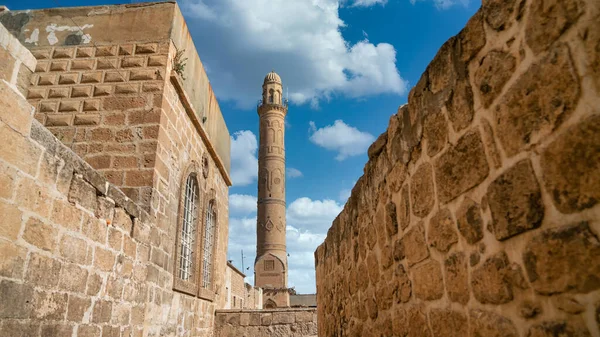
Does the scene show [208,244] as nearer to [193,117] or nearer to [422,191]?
[193,117]

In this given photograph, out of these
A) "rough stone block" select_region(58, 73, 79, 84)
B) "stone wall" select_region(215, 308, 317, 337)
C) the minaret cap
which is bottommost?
"stone wall" select_region(215, 308, 317, 337)

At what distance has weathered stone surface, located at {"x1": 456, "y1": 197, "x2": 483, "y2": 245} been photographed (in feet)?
5.05

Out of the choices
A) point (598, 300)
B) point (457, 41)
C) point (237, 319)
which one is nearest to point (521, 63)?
point (457, 41)

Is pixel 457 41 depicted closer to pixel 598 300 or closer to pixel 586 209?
pixel 586 209

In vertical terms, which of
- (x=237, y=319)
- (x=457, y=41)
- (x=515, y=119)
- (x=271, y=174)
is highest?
(x=271, y=174)

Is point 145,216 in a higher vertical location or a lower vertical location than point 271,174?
lower

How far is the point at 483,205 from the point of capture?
1506mm

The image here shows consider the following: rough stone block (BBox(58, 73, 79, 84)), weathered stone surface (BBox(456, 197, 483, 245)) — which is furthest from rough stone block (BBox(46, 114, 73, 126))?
weathered stone surface (BBox(456, 197, 483, 245))

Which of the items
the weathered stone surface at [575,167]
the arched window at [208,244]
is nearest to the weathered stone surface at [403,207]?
the weathered stone surface at [575,167]

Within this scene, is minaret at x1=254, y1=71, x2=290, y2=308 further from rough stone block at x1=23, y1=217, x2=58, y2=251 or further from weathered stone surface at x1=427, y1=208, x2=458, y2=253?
weathered stone surface at x1=427, y1=208, x2=458, y2=253

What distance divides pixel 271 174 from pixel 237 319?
81.3ft

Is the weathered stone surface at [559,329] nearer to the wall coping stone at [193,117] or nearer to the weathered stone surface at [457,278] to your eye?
the weathered stone surface at [457,278]

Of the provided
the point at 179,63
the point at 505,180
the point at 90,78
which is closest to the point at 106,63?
the point at 90,78

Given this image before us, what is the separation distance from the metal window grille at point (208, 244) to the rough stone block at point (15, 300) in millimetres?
5322
